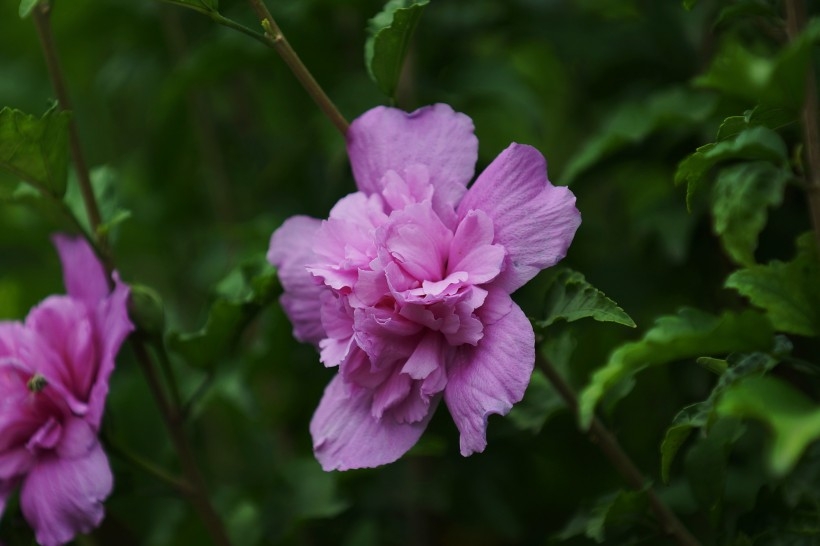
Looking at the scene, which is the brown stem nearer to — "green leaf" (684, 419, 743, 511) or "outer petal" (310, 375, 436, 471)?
"outer petal" (310, 375, 436, 471)

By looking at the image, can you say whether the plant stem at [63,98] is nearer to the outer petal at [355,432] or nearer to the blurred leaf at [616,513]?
the outer petal at [355,432]

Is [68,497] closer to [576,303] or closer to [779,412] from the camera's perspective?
[576,303]

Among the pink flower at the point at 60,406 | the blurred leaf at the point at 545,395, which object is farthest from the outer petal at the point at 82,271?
the blurred leaf at the point at 545,395

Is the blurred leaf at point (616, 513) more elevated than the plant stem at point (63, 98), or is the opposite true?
the plant stem at point (63, 98)

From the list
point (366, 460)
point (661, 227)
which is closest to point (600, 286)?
point (661, 227)

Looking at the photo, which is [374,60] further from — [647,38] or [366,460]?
[647,38]

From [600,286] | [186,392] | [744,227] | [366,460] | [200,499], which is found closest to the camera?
[744,227]
